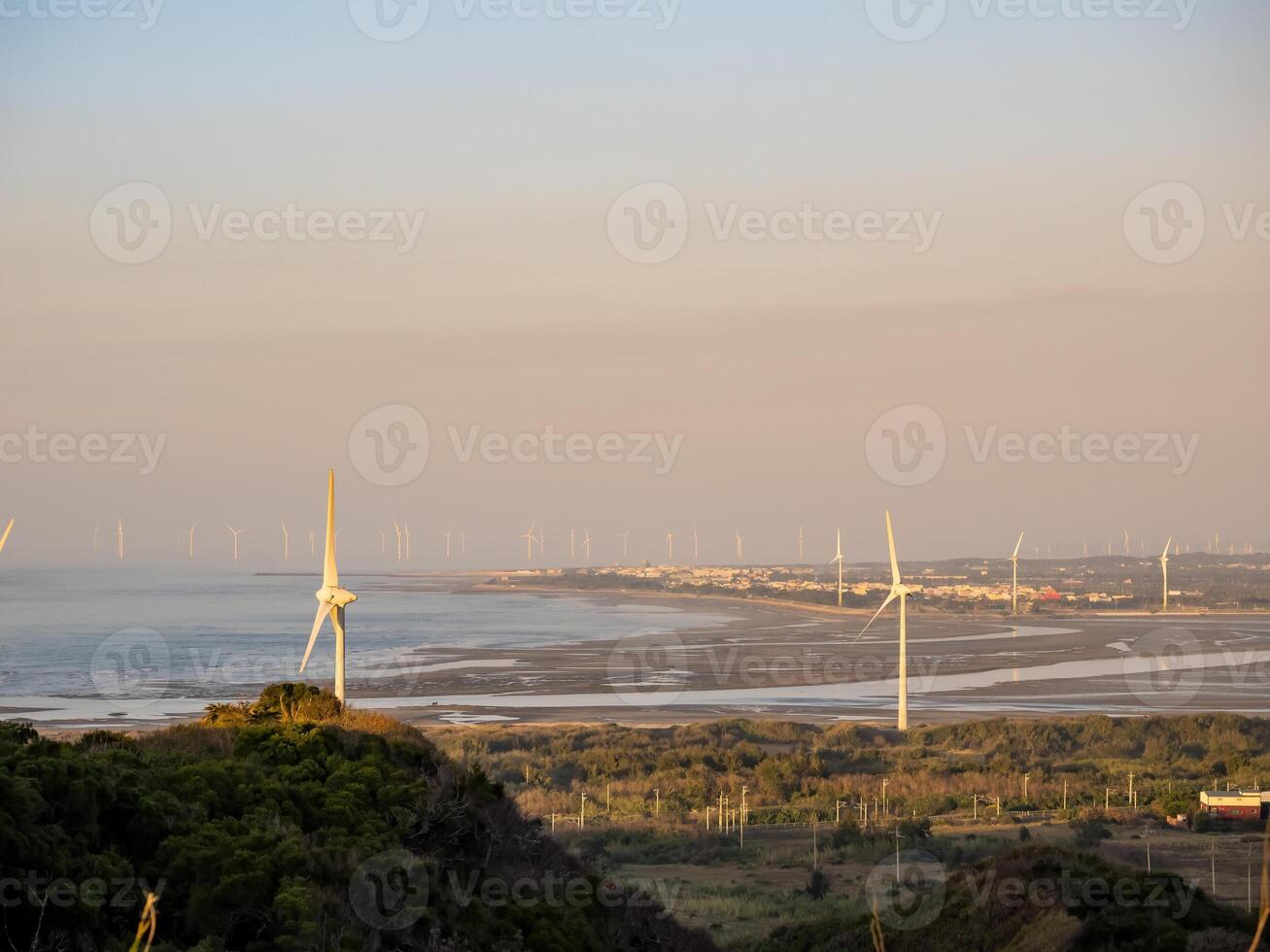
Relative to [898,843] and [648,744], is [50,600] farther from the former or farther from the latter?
[898,843]

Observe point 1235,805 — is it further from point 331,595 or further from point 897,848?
point 331,595

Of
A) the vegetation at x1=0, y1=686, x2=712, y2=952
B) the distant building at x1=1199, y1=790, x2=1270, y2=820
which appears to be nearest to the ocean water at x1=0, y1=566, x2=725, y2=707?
the distant building at x1=1199, y1=790, x2=1270, y2=820

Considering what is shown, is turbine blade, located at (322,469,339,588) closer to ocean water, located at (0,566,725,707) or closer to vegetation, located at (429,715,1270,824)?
vegetation, located at (429,715,1270,824)

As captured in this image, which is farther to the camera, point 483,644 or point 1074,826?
point 483,644

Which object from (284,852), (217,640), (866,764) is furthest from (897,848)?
(217,640)

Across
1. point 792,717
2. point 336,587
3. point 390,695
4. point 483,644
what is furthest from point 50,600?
point 336,587

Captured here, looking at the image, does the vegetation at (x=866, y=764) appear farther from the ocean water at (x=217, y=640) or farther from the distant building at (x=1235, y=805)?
the ocean water at (x=217, y=640)
